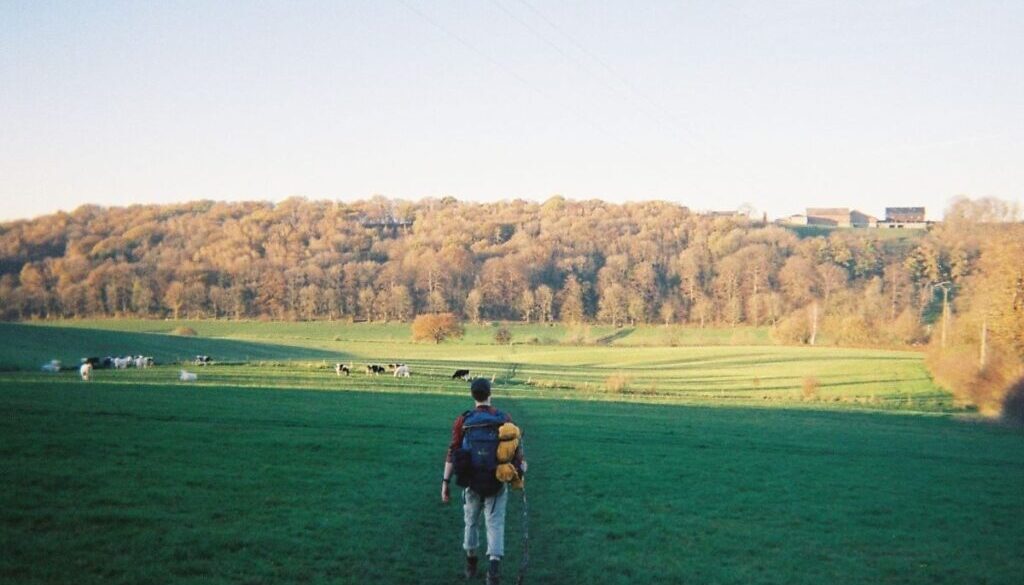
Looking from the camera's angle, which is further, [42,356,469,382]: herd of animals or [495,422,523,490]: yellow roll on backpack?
[42,356,469,382]: herd of animals

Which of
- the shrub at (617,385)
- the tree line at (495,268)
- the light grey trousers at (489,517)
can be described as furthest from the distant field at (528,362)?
the light grey trousers at (489,517)

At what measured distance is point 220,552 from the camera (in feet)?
33.7

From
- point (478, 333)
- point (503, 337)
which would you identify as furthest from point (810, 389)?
point (478, 333)

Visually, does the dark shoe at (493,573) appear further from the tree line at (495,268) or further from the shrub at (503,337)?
the shrub at (503,337)

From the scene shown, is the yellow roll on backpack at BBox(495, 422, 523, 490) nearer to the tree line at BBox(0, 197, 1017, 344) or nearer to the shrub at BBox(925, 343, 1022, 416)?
the shrub at BBox(925, 343, 1022, 416)

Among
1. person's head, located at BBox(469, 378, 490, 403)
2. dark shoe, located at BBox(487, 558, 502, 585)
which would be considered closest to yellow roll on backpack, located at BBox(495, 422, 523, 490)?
person's head, located at BBox(469, 378, 490, 403)

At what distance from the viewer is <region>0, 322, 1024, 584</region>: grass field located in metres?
10.6

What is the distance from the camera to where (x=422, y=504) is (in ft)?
48.6

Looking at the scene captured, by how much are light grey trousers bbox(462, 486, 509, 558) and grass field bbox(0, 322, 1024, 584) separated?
644mm

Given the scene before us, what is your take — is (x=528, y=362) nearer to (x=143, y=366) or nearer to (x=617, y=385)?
(x=617, y=385)

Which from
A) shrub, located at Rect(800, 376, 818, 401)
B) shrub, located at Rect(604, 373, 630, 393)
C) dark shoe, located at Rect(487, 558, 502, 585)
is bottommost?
shrub, located at Rect(800, 376, 818, 401)

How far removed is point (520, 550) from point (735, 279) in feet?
377

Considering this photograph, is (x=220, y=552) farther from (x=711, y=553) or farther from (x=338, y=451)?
(x=338, y=451)

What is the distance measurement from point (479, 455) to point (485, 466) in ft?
0.52
